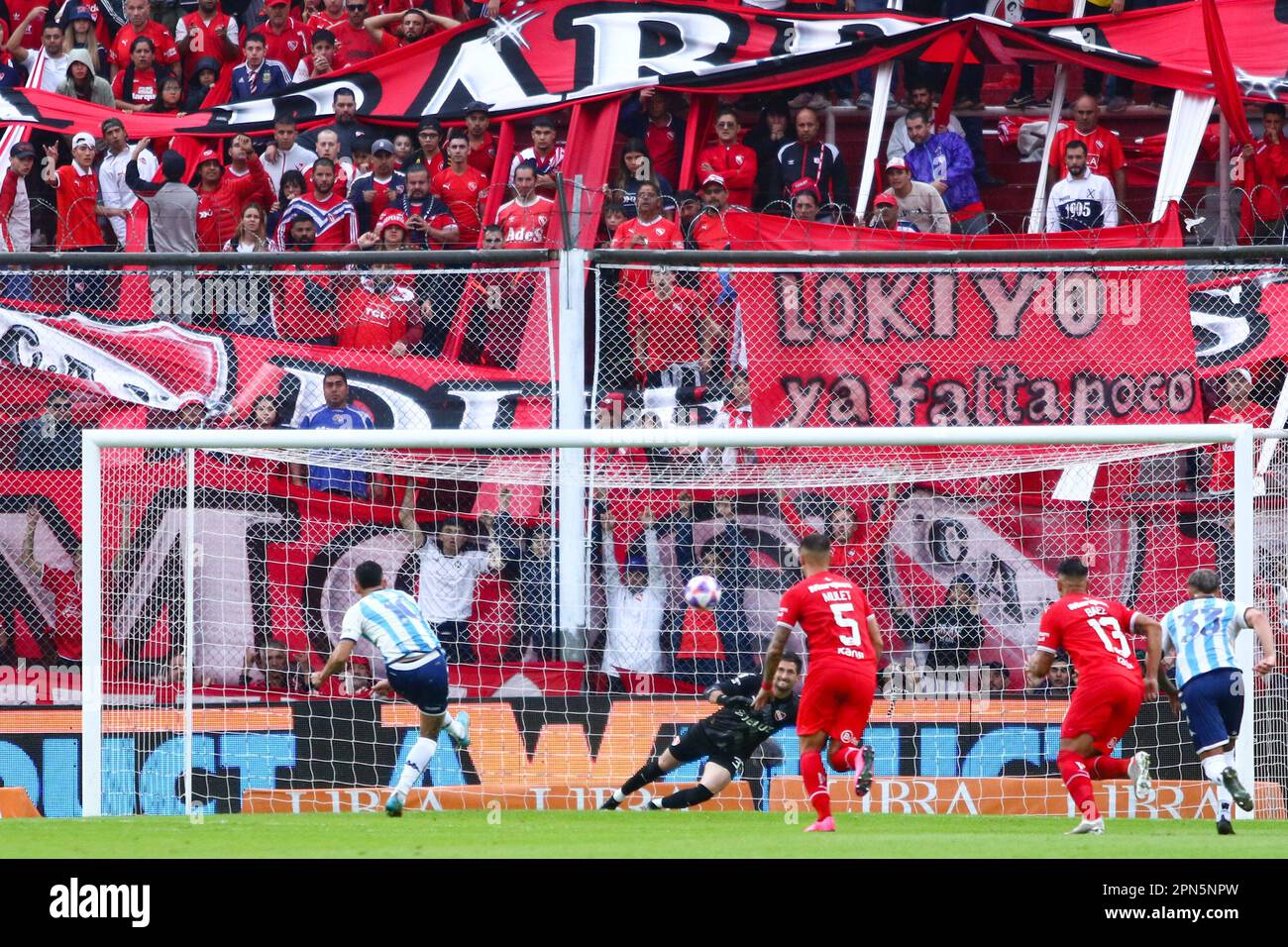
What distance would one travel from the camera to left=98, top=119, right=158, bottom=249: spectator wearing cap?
15.1 meters

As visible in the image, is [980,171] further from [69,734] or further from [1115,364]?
[69,734]

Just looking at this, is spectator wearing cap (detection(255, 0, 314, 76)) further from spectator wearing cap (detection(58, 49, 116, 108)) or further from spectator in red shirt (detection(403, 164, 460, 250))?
spectator in red shirt (detection(403, 164, 460, 250))

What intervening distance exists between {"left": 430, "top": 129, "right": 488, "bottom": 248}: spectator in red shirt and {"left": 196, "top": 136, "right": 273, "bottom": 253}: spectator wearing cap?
60.9 inches

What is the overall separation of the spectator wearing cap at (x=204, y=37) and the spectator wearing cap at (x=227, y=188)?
92.6 inches

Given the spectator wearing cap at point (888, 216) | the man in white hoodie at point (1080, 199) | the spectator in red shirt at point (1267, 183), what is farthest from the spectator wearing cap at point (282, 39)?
the spectator in red shirt at point (1267, 183)

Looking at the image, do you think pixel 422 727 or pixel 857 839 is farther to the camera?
pixel 422 727

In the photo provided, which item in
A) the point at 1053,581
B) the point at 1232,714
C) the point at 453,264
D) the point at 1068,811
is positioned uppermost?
the point at 453,264

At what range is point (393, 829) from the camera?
9.98 m

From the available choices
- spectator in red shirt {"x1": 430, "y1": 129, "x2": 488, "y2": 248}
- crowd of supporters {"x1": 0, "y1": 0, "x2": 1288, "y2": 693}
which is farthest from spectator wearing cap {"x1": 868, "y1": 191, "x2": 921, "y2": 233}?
spectator in red shirt {"x1": 430, "y1": 129, "x2": 488, "y2": 248}

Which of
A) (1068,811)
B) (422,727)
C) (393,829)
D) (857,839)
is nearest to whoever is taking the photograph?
(857,839)

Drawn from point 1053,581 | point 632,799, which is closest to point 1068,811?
point 1053,581

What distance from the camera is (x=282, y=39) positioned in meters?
17.2

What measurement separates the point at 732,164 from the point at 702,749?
18.1 ft

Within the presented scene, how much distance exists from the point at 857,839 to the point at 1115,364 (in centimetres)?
520
